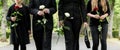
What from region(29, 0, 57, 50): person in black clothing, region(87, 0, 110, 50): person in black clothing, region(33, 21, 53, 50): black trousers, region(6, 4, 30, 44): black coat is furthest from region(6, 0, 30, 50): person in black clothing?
region(87, 0, 110, 50): person in black clothing

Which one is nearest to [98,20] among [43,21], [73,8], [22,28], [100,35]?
[100,35]

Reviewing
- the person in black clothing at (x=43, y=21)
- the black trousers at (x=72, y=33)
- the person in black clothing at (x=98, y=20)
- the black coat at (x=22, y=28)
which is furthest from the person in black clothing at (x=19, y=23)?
the person in black clothing at (x=98, y=20)

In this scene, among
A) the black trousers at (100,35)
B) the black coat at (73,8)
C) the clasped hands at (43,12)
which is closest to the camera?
the clasped hands at (43,12)

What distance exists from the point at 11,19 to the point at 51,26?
4.97 feet

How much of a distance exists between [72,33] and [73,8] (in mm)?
612

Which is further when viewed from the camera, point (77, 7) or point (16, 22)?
point (16, 22)

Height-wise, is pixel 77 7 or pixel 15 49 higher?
pixel 77 7

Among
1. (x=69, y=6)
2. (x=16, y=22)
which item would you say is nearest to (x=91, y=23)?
(x=69, y=6)

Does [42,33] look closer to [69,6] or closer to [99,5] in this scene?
[69,6]

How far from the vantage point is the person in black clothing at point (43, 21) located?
9820 mm

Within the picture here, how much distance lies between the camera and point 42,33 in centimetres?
999

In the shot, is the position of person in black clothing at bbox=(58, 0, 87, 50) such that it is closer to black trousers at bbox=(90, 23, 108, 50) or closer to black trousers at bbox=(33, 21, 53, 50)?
black trousers at bbox=(33, 21, 53, 50)

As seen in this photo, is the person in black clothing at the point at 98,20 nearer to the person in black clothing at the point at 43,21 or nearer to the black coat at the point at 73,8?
the black coat at the point at 73,8

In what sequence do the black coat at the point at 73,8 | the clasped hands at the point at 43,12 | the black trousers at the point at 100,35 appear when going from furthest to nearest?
the black trousers at the point at 100,35 < the black coat at the point at 73,8 < the clasped hands at the point at 43,12
